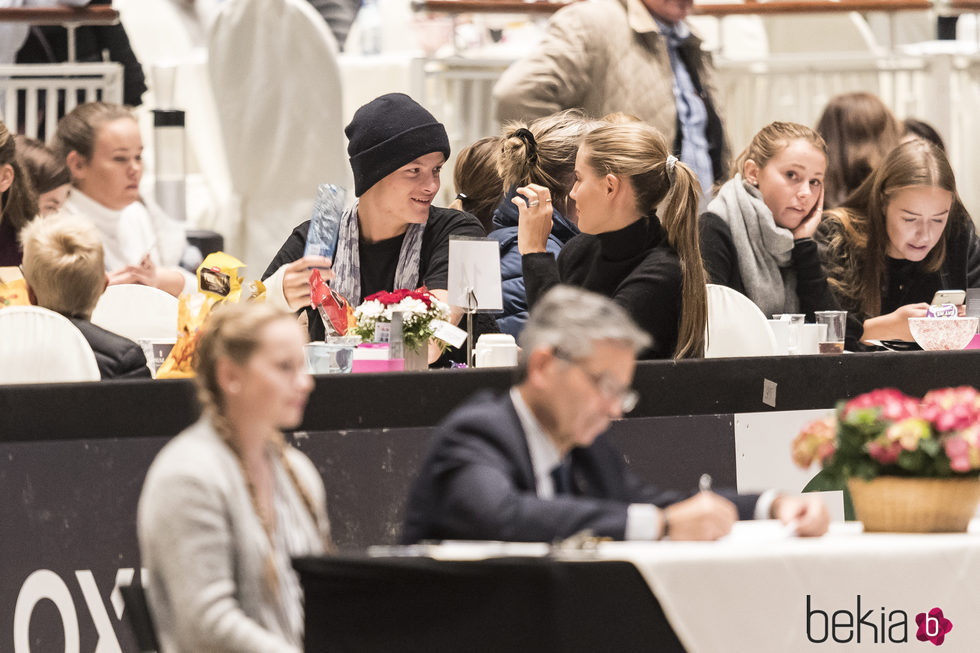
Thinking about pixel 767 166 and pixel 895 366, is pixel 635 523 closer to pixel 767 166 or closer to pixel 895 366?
pixel 895 366

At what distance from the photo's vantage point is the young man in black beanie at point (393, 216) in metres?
4.34

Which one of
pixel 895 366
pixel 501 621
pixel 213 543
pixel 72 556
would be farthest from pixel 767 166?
pixel 213 543

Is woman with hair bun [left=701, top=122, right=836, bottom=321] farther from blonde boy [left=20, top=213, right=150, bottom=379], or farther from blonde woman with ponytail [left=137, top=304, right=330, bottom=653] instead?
blonde woman with ponytail [left=137, top=304, right=330, bottom=653]

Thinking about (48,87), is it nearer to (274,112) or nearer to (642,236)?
(274,112)

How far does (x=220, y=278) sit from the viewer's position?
150 inches

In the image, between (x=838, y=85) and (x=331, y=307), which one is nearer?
(x=331, y=307)

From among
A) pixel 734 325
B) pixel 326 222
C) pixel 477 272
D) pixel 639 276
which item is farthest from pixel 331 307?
pixel 734 325

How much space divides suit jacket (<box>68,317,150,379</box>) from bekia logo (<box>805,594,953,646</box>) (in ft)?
6.37

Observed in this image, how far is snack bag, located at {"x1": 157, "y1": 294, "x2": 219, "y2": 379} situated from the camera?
3633 mm

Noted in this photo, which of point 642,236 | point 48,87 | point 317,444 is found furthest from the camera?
point 48,87

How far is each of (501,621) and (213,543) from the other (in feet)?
1.59

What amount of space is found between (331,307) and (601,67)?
2.10 m

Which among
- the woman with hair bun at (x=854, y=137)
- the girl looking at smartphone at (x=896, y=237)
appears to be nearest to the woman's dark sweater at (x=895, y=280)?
the girl looking at smartphone at (x=896, y=237)

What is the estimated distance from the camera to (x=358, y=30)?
7.94 m
